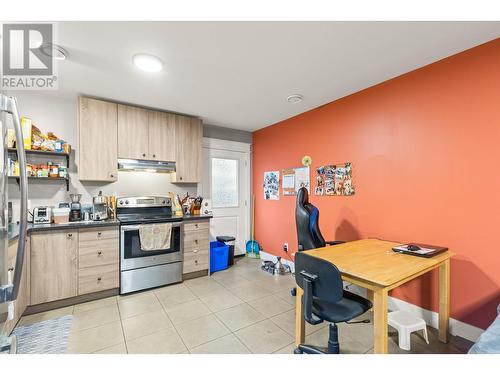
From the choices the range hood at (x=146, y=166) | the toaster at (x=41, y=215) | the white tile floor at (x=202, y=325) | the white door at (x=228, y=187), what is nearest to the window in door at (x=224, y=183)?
the white door at (x=228, y=187)

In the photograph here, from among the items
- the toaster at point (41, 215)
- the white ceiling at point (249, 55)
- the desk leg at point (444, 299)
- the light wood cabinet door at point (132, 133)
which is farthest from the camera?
the light wood cabinet door at point (132, 133)

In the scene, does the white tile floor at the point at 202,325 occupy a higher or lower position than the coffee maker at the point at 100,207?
lower

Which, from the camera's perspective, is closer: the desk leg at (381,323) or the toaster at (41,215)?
the desk leg at (381,323)

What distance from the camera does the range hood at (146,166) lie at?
3.03 metres

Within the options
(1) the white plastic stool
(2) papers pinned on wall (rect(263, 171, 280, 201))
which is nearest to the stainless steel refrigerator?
(1) the white plastic stool

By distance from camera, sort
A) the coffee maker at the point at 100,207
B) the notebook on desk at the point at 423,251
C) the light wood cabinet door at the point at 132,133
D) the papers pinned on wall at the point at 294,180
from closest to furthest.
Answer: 1. the notebook on desk at the point at 423,251
2. the coffee maker at the point at 100,207
3. the light wood cabinet door at the point at 132,133
4. the papers pinned on wall at the point at 294,180

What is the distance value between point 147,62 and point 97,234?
1.94 metres

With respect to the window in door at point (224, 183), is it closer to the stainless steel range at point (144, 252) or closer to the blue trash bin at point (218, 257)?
the blue trash bin at point (218, 257)

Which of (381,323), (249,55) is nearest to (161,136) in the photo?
(249,55)

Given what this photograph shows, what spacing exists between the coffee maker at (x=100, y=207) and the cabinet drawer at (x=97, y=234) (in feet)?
0.94

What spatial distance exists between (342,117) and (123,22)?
2.44 meters

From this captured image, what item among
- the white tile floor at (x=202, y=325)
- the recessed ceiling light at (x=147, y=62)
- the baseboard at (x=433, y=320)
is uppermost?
the recessed ceiling light at (x=147, y=62)
